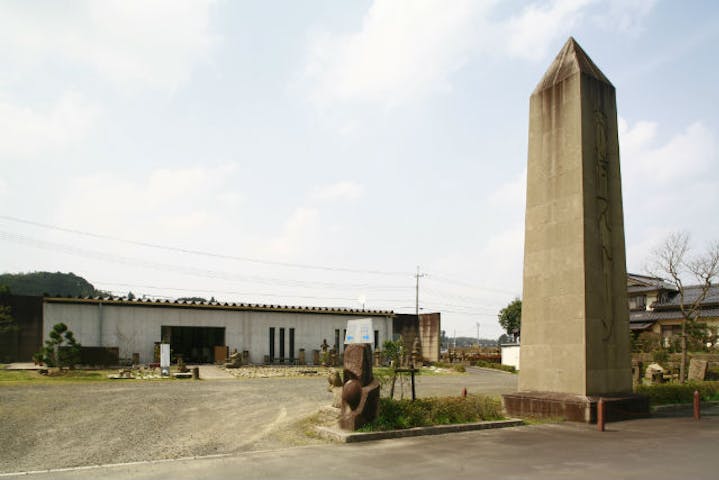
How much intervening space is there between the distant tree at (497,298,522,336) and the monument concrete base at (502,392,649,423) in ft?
227

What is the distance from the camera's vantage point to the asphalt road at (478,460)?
963 cm

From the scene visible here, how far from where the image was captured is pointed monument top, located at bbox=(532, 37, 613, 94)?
17.8 metres

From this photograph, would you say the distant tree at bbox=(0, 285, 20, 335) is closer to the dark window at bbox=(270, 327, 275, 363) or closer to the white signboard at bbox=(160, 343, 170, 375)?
the white signboard at bbox=(160, 343, 170, 375)

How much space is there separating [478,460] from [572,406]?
247 inches

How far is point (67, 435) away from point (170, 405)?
17.7ft

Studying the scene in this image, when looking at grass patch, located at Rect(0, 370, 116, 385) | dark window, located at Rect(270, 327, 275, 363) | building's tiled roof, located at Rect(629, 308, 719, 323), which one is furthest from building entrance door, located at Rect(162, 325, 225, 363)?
building's tiled roof, located at Rect(629, 308, 719, 323)

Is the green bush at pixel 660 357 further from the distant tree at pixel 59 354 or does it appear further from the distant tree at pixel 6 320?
the distant tree at pixel 6 320

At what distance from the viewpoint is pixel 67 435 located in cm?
1354

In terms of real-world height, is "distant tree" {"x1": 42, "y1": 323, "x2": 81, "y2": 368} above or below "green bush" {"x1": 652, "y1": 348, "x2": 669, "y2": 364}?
above

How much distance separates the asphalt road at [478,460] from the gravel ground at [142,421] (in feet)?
4.49

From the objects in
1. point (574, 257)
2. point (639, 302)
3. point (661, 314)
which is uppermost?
point (574, 257)

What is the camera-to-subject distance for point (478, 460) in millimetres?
10836

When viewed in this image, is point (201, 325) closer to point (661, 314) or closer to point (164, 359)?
point (164, 359)

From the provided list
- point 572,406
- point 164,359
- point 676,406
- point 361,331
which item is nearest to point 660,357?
point 676,406
